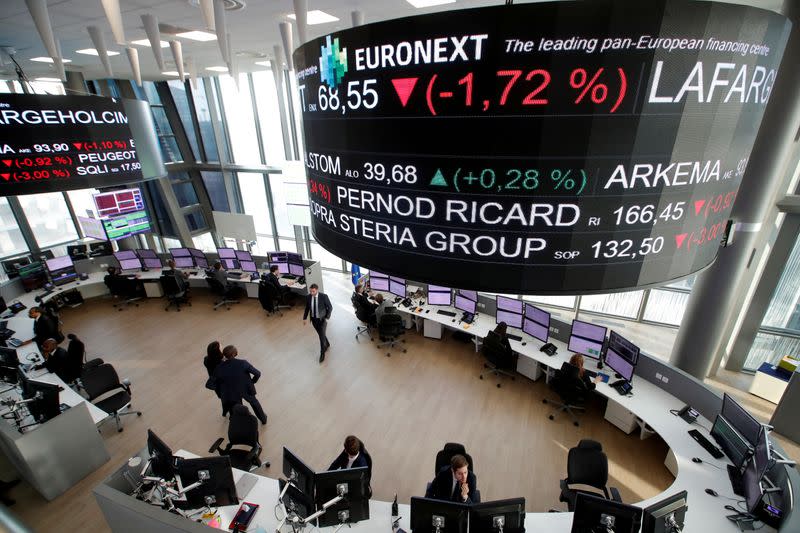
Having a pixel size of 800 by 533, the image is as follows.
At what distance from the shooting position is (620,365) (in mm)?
4914

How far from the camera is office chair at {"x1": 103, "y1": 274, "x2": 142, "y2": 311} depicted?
8.59 metres

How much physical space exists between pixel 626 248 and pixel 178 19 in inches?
221

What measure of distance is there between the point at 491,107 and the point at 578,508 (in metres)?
3.22

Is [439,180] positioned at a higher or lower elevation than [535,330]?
higher

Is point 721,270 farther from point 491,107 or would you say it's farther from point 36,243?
point 36,243

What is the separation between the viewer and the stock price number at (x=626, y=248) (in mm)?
1225

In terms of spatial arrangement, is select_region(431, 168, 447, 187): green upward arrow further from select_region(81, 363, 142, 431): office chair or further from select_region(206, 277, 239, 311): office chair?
select_region(206, 277, 239, 311): office chair

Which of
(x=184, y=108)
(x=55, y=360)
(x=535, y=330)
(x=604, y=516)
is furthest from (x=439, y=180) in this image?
(x=184, y=108)

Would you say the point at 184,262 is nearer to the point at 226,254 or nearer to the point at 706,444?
the point at 226,254

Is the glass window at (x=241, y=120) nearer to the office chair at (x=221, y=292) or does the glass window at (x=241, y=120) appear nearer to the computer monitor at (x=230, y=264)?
the computer monitor at (x=230, y=264)

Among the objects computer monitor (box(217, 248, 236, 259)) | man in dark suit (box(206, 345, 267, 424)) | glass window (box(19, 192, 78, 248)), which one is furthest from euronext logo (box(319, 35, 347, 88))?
glass window (box(19, 192, 78, 248))

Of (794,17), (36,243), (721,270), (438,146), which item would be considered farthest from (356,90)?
(36,243)

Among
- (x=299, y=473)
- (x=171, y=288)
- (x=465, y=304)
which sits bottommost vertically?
(x=171, y=288)

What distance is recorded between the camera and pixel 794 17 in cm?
400
